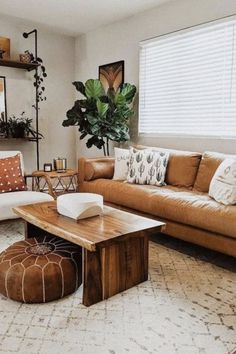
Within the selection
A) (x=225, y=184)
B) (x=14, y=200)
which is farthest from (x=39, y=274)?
(x=225, y=184)

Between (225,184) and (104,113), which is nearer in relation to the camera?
(225,184)

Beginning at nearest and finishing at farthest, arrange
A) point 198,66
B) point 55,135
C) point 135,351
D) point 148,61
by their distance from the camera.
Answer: point 135,351, point 198,66, point 148,61, point 55,135

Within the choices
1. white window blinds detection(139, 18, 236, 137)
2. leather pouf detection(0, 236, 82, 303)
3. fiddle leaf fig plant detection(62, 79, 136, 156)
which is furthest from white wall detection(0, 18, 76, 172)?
leather pouf detection(0, 236, 82, 303)

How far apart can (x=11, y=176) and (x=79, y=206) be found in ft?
4.64

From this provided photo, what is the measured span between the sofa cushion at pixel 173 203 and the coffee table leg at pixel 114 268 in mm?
561

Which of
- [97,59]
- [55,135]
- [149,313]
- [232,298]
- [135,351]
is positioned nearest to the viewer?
[135,351]

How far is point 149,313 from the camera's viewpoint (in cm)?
192

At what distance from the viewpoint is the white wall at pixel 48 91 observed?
4.77m

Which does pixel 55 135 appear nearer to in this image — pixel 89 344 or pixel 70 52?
pixel 70 52

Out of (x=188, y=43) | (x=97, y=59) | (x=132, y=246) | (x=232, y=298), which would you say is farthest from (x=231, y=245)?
(x=97, y=59)

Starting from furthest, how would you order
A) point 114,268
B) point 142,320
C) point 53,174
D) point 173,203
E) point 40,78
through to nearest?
point 40,78 → point 53,174 → point 173,203 → point 114,268 → point 142,320

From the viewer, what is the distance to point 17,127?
4.69 metres

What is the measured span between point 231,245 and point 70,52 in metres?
4.16

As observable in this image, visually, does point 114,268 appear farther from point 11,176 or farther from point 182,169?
point 11,176
